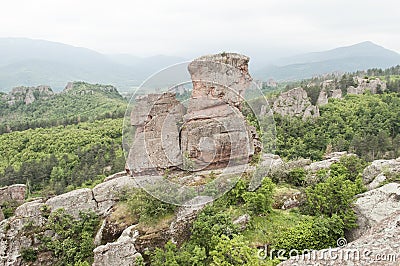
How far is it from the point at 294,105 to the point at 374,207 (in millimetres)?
28722

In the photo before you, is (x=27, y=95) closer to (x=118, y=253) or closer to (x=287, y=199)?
(x=118, y=253)

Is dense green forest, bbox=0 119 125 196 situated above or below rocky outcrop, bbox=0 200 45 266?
below

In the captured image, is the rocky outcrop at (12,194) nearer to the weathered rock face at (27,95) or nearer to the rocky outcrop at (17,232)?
the rocky outcrop at (17,232)

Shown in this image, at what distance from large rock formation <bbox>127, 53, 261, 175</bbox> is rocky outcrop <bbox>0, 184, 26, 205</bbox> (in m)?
6.08

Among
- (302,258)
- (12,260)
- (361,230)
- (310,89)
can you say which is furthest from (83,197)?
(310,89)

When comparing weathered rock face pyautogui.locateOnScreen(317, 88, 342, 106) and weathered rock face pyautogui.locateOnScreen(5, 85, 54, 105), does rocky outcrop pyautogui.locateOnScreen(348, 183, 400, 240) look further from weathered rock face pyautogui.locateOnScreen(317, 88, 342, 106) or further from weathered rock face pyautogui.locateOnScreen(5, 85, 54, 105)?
weathered rock face pyautogui.locateOnScreen(5, 85, 54, 105)

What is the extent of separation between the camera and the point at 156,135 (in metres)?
14.3

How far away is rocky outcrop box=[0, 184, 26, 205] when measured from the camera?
1600 cm

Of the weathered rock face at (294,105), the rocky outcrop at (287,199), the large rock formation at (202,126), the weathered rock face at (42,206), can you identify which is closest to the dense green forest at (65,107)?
the weathered rock face at (294,105)

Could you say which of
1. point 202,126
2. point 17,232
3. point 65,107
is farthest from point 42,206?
point 65,107

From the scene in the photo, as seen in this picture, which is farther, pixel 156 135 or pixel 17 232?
pixel 156 135

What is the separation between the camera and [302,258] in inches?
301

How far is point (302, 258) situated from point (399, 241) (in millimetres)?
2063

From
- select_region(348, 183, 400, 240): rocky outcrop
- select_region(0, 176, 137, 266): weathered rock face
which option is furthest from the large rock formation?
select_region(348, 183, 400, 240): rocky outcrop
